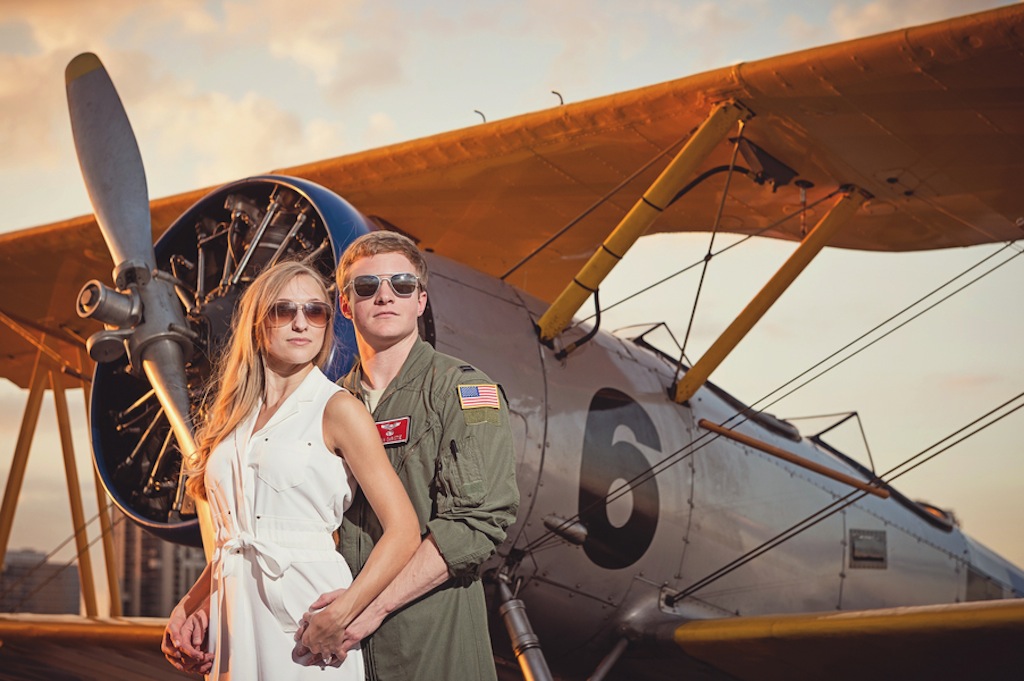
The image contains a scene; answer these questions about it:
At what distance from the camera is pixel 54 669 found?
712 centimetres

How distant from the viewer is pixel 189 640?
7.68 feet

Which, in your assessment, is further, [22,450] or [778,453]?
[22,450]

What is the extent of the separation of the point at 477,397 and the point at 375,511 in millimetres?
322

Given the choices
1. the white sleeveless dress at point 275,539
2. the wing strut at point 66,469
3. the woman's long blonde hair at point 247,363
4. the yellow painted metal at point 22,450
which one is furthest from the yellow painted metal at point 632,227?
the yellow painted metal at point 22,450

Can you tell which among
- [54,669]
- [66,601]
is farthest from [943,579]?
[66,601]

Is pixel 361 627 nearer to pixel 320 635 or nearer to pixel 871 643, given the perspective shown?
pixel 320 635

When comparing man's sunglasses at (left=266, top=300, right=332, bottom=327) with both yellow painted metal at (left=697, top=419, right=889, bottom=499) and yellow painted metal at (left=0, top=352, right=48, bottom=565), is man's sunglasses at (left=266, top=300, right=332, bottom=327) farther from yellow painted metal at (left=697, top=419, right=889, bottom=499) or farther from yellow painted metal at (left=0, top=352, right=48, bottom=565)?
yellow painted metal at (left=0, top=352, right=48, bottom=565)

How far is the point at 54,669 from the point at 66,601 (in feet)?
360

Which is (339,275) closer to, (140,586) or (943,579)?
(943,579)

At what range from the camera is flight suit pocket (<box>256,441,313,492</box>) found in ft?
7.11

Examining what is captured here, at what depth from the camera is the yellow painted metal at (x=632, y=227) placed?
5133mm

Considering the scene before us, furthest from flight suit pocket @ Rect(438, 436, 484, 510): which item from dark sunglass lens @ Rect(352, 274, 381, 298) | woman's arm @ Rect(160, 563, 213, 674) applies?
woman's arm @ Rect(160, 563, 213, 674)

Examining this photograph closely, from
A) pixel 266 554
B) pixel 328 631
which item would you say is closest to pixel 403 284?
pixel 266 554

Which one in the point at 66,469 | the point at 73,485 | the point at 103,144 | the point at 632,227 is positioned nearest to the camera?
the point at 632,227
